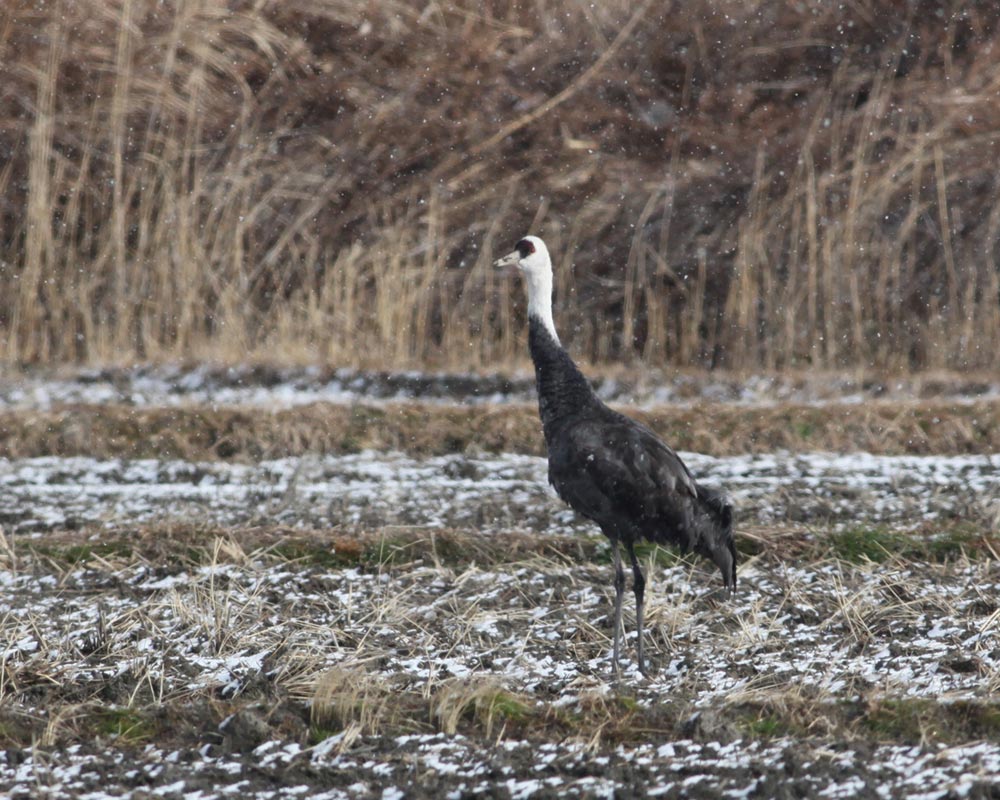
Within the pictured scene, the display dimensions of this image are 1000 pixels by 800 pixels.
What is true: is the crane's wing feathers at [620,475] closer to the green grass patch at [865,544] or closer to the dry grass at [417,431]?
the green grass patch at [865,544]

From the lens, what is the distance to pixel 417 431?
31.9 feet

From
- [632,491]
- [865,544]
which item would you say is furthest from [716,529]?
[865,544]

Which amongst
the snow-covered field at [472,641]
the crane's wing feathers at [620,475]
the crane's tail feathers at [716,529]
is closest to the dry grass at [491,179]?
the snow-covered field at [472,641]

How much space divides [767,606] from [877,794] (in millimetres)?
2222

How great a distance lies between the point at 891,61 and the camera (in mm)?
14969

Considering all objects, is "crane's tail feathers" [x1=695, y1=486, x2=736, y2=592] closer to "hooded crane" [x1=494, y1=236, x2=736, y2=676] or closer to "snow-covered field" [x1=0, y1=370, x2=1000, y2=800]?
"hooded crane" [x1=494, y1=236, x2=736, y2=676]

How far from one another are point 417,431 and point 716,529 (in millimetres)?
4205

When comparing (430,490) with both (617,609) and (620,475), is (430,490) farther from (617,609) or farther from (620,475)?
(620,475)

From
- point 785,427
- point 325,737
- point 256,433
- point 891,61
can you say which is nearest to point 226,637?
point 325,737

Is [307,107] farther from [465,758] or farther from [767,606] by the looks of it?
[465,758]

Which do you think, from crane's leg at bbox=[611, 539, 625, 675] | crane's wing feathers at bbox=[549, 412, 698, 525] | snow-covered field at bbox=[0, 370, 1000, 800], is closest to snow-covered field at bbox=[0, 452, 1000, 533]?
snow-covered field at bbox=[0, 370, 1000, 800]

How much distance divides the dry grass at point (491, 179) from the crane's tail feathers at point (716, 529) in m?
6.03

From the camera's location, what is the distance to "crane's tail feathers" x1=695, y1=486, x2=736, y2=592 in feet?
18.8

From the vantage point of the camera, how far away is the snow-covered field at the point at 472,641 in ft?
14.8
